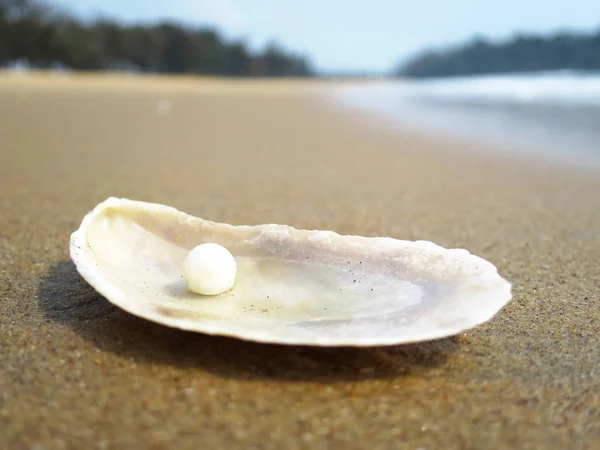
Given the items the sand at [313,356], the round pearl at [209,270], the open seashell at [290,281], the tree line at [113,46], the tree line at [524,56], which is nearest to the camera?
the sand at [313,356]

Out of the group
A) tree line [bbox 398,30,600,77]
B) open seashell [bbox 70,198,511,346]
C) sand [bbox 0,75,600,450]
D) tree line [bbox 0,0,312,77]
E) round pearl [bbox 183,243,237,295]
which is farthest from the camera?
tree line [bbox 0,0,312,77]

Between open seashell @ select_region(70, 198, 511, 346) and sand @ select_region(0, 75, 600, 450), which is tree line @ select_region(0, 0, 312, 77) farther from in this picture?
open seashell @ select_region(70, 198, 511, 346)

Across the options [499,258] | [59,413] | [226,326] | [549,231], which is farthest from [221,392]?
[549,231]

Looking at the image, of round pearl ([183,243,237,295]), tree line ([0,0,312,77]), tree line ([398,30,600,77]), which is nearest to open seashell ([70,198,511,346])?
round pearl ([183,243,237,295])

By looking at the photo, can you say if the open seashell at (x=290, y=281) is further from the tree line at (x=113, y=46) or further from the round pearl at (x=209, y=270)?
the tree line at (x=113, y=46)

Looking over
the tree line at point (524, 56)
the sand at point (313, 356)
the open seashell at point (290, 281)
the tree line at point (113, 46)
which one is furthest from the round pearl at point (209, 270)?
the tree line at point (113, 46)

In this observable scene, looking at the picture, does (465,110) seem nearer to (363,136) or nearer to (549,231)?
Answer: (363,136)
